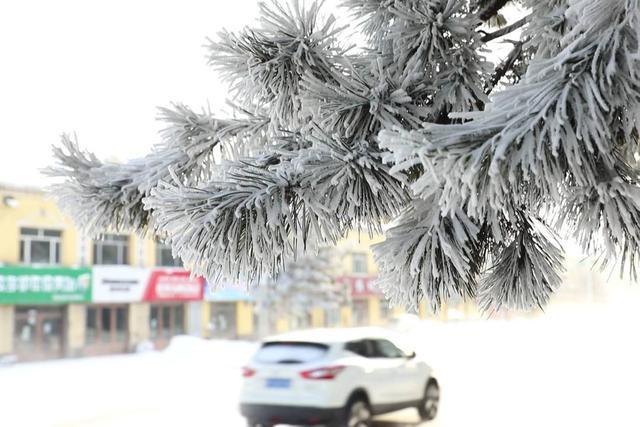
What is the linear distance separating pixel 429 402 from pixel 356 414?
1557mm

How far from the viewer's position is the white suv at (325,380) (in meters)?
6.76

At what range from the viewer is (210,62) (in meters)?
1.54

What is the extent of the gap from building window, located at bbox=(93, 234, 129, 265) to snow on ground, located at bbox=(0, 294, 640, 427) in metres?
2.58

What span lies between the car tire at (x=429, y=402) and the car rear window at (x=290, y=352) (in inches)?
68.8

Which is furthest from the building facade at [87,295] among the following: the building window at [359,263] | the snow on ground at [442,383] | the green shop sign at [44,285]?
the building window at [359,263]

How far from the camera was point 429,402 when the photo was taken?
810 cm

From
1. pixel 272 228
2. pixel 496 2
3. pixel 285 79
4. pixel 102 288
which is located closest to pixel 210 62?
pixel 285 79

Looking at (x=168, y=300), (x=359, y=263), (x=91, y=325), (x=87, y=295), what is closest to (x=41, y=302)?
(x=87, y=295)

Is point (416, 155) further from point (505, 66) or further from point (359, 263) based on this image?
point (359, 263)

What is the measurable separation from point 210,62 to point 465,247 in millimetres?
732

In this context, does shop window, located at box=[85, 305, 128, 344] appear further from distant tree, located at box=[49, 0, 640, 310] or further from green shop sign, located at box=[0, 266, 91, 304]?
distant tree, located at box=[49, 0, 640, 310]

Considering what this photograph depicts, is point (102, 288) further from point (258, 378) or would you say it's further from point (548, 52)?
point (548, 52)

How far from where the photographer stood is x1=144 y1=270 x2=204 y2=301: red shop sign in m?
18.1

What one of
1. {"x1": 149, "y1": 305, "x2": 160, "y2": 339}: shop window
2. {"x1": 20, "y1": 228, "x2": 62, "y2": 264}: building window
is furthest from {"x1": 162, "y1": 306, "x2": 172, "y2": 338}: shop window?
{"x1": 20, "y1": 228, "x2": 62, "y2": 264}: building window
